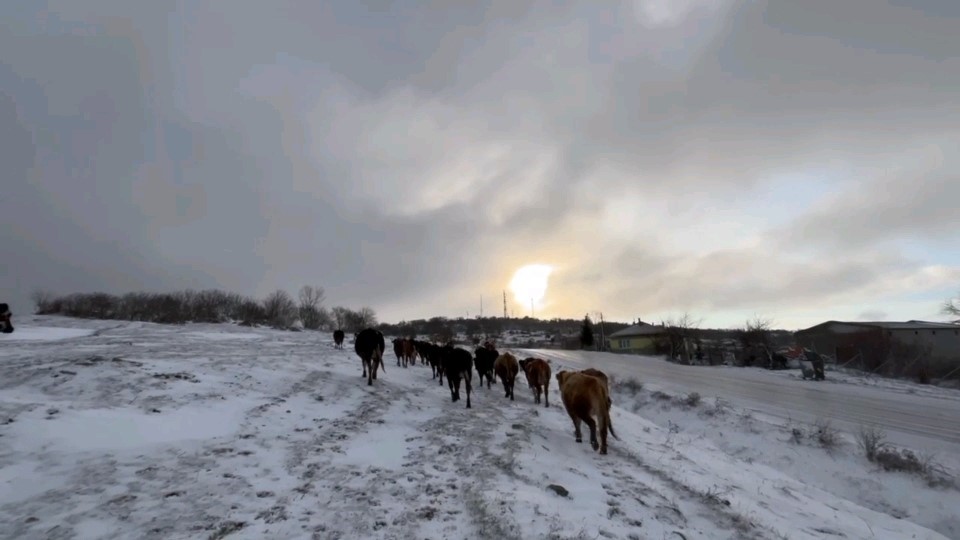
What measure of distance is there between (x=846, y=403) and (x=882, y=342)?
32374 mm

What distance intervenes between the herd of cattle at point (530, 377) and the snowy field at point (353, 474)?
677 millimetres

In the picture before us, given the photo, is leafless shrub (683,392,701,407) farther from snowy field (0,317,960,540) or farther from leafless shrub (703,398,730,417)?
snowy field (0,317,960,540)

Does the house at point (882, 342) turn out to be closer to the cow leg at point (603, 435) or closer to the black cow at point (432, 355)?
the black cow at point (432, 355)

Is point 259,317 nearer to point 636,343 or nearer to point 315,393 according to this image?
point 636,343

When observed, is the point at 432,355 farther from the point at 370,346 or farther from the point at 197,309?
the point at 197,309

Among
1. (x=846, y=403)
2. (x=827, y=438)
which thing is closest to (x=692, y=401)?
(x=827, y=438)

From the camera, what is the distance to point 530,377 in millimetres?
15844

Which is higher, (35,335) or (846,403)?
(35,335)

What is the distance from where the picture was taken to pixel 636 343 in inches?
4023

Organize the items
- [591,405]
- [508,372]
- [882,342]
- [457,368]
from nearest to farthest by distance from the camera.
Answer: [591,405]
[457,368]
[508,372]
[882,342]

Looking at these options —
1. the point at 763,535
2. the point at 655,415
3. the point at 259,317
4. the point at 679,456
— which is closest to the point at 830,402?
the point at 655,415

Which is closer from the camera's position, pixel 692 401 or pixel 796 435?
pixel 796 435

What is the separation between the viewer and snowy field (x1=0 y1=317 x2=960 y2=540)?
5.27 metres

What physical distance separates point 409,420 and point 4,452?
6862mm
